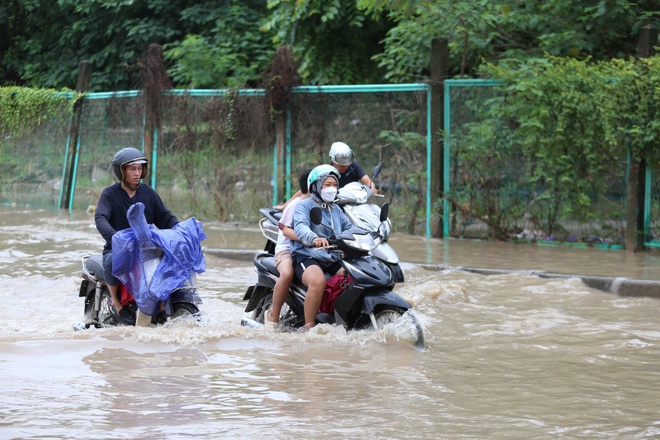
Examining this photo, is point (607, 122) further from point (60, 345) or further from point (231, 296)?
point (60, 345)

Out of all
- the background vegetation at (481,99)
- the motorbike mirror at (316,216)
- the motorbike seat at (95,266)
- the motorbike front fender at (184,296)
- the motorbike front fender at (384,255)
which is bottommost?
the motorbike front fender at (184,296)

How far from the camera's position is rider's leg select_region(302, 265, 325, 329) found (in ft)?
25.8

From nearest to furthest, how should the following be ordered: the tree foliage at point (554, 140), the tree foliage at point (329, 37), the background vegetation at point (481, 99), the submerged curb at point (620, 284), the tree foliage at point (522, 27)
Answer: the submerged curb at point (620, 284) < the tree foliage at point (554, 140) < the background vegetation at point (481, 99) < the tree foliage at point (522, 27) < the tree foliage at point (329, 37)

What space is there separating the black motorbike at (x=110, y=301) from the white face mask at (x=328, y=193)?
1229 mm

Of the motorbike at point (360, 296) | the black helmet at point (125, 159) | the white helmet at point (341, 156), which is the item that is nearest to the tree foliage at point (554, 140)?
the white helmet at point (341, 156)

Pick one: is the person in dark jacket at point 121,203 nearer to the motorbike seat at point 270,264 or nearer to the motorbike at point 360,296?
the motorbike seat at point 270,264

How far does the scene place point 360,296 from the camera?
777 centimetres

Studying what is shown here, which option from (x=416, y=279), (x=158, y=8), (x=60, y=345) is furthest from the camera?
(x=158, y=8)

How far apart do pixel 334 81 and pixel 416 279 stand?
9.06m

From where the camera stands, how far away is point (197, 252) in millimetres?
8000

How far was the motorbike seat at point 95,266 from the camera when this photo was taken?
318 inches

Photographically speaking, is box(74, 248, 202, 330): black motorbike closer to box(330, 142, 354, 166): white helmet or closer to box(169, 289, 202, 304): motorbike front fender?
box(169, 289, 202, 304): motorbike front fender

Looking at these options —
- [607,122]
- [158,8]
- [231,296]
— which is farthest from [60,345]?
[158,8]

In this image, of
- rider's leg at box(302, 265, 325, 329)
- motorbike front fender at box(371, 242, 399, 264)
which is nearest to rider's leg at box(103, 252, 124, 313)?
rider's leg at box(302, 265, 325, 329)
